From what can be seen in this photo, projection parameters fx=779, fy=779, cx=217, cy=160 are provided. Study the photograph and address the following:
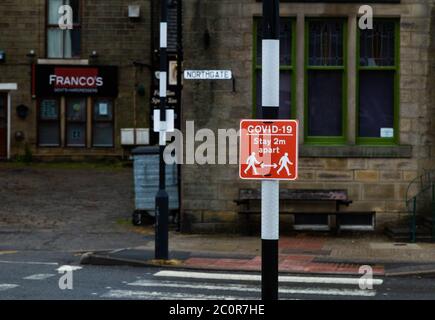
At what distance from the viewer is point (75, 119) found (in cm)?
3141

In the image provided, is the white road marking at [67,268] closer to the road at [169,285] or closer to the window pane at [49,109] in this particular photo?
the road at [169,285]

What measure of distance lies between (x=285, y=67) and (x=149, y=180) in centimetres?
412

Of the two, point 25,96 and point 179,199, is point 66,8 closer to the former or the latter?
point 25,96

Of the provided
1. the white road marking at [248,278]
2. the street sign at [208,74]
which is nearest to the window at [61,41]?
the street sign at [208,74]

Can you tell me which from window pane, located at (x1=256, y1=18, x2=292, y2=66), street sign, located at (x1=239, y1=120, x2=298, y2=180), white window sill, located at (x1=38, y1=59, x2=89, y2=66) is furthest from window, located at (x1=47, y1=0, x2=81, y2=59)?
street sign, located at (x1=239, y1=120, x2=298, y2=180)

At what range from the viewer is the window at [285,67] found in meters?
17.3

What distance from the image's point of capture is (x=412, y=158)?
1697cm

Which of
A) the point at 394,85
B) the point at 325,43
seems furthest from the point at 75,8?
the point at 394,85

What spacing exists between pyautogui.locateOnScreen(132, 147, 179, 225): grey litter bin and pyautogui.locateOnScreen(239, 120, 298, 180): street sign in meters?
11.5

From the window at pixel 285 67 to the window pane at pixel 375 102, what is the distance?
1.56 m

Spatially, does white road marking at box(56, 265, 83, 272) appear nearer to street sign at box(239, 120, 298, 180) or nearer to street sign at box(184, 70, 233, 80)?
street sign at box(184, 70, 233, 80)

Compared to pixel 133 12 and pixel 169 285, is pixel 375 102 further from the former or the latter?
pixel 133 12

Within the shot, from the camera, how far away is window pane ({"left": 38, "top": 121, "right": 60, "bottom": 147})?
31266mm

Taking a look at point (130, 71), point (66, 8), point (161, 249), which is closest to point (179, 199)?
point (161, 249)
